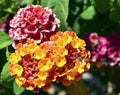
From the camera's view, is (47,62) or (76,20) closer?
(47,62)

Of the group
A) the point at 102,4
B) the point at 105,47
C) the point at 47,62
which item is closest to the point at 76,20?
the point at 105,47

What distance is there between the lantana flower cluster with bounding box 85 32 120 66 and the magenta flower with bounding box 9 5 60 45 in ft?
2.45

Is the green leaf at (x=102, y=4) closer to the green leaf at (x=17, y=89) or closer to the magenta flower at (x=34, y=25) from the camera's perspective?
the magenta flower at (x=34, y=25)

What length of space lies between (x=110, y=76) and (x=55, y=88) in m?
0.93

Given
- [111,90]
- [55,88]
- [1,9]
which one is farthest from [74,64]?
[55,88]

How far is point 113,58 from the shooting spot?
257 centimetres

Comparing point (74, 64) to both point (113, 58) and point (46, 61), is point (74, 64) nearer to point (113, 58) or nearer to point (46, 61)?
point (46, 61)

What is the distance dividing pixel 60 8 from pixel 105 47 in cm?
69

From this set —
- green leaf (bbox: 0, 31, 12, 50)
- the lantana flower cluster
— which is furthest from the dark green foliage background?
the lantana flower cluster

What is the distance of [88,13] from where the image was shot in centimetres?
273

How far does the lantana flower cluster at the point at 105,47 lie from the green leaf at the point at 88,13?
4.2 inches

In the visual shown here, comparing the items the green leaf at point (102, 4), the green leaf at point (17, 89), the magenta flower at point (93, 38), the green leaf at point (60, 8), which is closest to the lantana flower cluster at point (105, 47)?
the magenta flower at point (93, 38)

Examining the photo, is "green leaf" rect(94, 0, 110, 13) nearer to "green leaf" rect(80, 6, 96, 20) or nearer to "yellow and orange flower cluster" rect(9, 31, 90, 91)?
"green leaf" rect(80, 6, 96, 20)

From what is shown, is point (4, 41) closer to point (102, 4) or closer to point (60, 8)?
point (60, 8)
